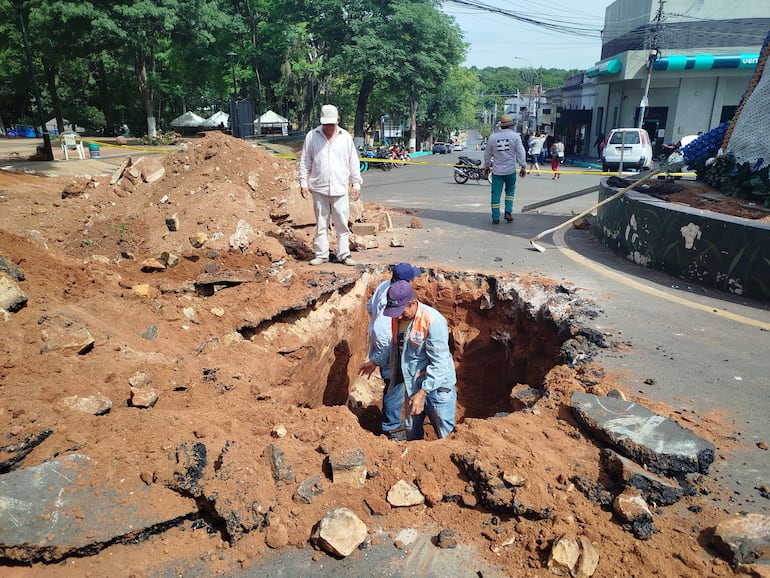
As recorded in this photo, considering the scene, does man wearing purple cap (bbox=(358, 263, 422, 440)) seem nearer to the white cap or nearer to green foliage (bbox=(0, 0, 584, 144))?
the white cap

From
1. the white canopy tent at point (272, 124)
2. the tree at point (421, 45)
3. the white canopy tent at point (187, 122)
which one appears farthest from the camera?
the white canopy tent at point (187, 122)

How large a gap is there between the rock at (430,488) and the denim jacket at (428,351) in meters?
1.20

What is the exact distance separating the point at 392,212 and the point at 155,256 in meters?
5.36

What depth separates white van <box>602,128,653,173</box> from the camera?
21953 mm

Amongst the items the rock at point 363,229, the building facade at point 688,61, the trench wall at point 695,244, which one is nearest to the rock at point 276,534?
the trench wall at point 695,244

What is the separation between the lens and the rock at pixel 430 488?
108 inches

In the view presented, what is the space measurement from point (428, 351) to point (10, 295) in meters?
3.24

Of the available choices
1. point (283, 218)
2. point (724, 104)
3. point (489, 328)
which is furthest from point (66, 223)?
point (724, 104)

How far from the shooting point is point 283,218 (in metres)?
8.23

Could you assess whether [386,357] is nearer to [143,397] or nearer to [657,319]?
[143,397]

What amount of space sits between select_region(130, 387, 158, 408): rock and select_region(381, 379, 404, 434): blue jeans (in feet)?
6.54

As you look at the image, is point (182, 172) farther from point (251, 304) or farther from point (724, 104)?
point (724, 104)

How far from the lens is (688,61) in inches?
1066

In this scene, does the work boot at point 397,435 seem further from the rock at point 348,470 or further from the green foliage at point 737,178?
the green foliage at point 737,178
